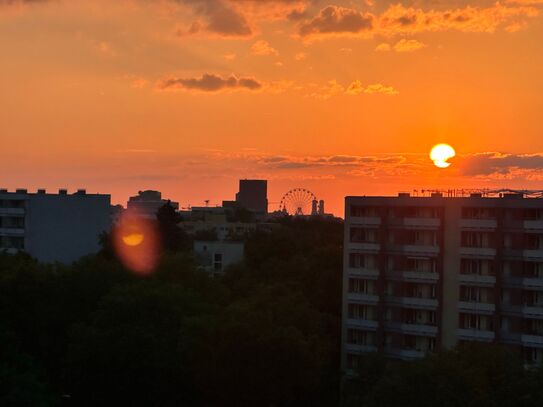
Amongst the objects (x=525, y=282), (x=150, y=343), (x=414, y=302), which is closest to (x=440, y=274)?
(x=414, y=302)

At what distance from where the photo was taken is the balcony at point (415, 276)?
51.5 metres

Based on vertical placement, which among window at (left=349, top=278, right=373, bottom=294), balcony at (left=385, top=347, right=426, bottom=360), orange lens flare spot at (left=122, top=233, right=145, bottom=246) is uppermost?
orange lens flare spot at (left=122, top=233, right=145, bottom=246)

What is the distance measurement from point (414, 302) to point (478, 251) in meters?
5.65

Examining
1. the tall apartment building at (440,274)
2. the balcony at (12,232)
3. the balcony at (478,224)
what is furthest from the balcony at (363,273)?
the balcony at (12,232)

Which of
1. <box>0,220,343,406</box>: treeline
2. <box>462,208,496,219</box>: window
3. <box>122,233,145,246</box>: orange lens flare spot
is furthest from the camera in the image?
<box>122,233,145,246</box>: orange lens flare spot

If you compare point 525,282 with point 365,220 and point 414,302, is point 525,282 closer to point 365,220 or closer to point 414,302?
point 414,302

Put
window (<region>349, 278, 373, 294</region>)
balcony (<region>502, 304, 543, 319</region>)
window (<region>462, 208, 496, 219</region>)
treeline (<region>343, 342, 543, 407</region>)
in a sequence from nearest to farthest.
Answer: treeline (<region>343, 342, 543, 407</region>)
balcony (<region>502, 304, 543, 319</region>)
window (<region>462, 208, 496, 219</region>)
window (<region>349, 278, 373, 294</region>)

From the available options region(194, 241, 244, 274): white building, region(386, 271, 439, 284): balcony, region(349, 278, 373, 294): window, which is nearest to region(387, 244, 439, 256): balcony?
region(386, 271, 439, 284): balcony

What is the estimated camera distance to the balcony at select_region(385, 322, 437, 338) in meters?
51.0

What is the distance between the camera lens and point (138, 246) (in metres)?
77.1

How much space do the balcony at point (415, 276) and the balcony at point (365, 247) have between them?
2075mm

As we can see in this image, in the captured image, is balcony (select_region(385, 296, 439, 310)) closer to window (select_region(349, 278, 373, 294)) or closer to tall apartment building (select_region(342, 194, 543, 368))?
tall apartment building (select_region(342, 194, 543, 368))

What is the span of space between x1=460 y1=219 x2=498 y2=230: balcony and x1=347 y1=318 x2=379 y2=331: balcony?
9182 millimetres

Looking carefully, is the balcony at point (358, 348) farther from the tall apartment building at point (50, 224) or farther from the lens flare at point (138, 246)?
the tall apartment building at point (50, 224)
